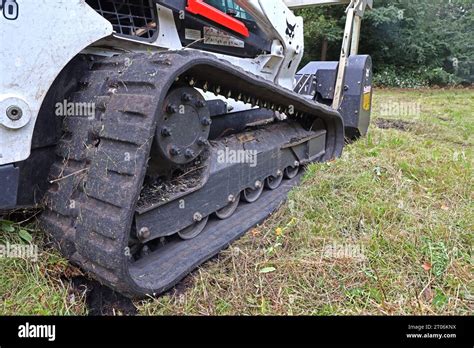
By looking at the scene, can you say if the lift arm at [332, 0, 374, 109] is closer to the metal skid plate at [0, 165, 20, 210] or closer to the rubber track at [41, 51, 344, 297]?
the rubber track at [41, 51, 344, 297]

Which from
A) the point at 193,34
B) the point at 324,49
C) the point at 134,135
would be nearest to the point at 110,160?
the point at 134,135

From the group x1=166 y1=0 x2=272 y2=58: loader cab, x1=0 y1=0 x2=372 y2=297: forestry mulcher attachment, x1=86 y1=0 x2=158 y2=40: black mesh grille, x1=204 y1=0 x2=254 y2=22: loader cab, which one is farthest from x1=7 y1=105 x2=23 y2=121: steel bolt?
x1=204 y1=0 x2=254 y2=22: loader cab

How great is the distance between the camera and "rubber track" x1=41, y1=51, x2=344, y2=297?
1.63 metres

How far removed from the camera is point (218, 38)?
2.87 m

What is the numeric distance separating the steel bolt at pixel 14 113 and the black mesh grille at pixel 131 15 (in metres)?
0.77

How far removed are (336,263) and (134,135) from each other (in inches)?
45.1

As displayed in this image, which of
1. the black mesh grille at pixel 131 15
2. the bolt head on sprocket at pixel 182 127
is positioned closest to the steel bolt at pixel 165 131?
the bolt head on sprocket at pixel 182 127

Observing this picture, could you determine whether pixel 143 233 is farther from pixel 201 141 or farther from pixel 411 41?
pixel 411 41

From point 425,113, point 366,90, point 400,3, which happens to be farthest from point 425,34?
point 366,90

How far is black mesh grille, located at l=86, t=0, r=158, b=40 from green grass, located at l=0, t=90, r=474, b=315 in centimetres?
116

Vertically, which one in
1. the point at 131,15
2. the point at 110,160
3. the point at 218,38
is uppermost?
the point at 131,15

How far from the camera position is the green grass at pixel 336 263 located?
184 cm
